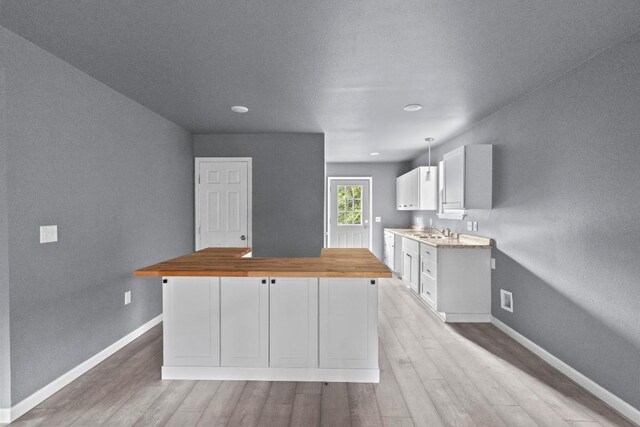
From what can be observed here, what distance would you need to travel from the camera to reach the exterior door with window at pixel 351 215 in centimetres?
725

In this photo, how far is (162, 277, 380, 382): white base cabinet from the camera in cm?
245

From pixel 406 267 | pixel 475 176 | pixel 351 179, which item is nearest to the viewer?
pixel 475 176

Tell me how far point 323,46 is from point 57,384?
122 inches

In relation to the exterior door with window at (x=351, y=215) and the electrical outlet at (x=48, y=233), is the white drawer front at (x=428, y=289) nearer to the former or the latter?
the exterior door with window at (x=351, y=215)

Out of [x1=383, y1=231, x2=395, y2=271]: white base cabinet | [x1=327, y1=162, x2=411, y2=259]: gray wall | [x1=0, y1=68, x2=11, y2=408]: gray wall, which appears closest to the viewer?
[x1=0, y1=68, x2=11, y2=408]: gray wall

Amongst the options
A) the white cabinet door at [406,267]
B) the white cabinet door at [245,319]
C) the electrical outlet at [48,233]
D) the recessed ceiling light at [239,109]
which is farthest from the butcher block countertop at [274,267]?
the white cabinet door at [406,267]

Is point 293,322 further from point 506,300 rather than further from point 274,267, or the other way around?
point 506,300

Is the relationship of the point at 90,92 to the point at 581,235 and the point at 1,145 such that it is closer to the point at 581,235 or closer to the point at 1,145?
the point at 1,145

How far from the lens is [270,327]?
2.47 meters

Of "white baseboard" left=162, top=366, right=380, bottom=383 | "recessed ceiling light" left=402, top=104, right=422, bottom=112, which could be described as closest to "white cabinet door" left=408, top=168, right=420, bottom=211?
"recessed ceiling light" left=402, top=104, right=422, bottom=112

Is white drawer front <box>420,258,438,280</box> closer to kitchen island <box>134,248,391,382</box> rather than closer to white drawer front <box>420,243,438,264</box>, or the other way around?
white drawer front <box>420,243,438,264</box>

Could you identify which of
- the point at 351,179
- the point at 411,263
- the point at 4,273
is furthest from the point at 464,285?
the point at 4,273

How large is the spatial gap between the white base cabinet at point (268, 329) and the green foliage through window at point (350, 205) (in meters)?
4.85

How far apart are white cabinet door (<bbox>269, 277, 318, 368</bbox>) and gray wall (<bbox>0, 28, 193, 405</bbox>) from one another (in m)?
1.57
